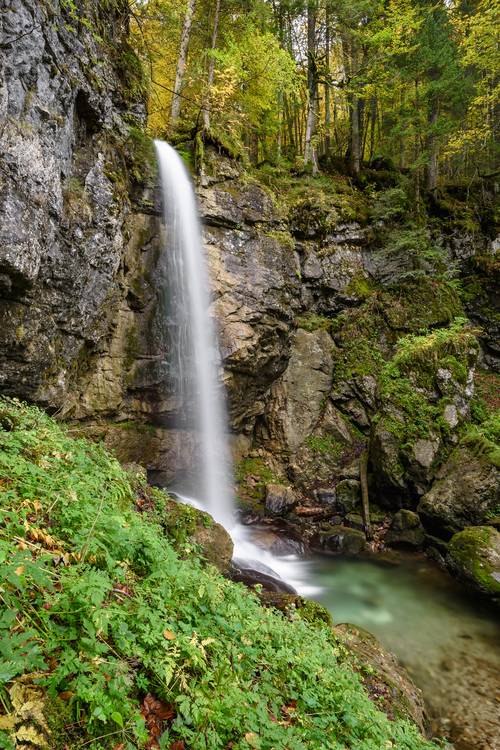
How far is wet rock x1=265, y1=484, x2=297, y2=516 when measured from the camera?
426 inches

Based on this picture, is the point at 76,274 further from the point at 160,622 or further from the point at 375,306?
the point at 375,306

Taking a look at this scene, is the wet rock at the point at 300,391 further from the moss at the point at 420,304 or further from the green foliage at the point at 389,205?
the green foliage at the point at 389,205

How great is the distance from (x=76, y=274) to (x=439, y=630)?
916 centimetres

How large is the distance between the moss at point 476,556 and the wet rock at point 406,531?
3.86ft

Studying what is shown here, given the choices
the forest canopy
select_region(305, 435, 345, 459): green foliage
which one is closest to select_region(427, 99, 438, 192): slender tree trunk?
the forest canopy

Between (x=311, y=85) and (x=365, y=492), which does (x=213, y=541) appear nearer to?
(x=365, y=492)

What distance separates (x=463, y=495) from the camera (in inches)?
363

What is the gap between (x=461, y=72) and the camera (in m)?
15.9

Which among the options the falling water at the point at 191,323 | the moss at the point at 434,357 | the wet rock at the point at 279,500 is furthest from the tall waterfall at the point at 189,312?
the moss at the point at 434,357

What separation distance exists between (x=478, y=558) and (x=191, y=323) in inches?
334

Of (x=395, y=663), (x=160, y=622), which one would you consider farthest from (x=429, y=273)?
(x=160, y=622)

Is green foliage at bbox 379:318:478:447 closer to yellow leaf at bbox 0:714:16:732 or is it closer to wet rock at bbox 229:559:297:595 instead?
wet rock at bbox 229:559:297:595

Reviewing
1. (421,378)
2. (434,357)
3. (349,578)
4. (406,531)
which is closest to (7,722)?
(349,578)

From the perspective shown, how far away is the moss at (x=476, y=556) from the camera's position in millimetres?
7613
